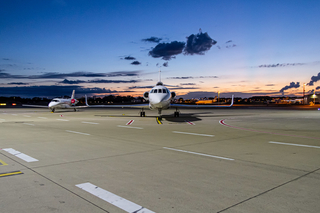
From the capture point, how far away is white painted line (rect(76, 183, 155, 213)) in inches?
149

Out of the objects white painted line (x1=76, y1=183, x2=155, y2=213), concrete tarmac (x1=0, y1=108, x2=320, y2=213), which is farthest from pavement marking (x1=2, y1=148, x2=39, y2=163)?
white painted line (x1=76, y1=183, x2=155, y2=213)

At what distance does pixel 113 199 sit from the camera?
13.6ft

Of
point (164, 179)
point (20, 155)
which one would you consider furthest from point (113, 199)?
point (20, 155)

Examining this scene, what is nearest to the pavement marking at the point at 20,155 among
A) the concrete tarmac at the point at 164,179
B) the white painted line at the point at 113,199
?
the concrete tarmac at the point at 164,179

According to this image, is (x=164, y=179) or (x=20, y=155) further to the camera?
(x=20, y=155)

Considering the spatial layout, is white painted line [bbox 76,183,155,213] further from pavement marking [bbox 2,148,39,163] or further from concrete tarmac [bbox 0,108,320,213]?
pavement marking [bbox 2,148,39,163]

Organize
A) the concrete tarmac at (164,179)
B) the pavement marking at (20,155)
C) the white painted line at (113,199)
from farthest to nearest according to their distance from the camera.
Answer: the pavement marking at (20,155)
the concrete tarmac at (164,179)
the white painted line at (113,199)

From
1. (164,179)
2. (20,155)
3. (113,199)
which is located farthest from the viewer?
(20,155)

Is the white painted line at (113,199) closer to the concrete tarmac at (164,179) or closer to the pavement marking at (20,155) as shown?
the concrete tarmac at (164,179)

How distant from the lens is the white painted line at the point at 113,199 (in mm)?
3775

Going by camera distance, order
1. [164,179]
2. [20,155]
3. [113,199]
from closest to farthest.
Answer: [113,199] < [164,179] < [20,155]

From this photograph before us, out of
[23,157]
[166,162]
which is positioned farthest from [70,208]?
[23,157]

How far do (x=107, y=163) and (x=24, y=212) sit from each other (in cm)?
306

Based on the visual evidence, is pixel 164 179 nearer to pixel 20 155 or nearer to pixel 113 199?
pixel 113 199
